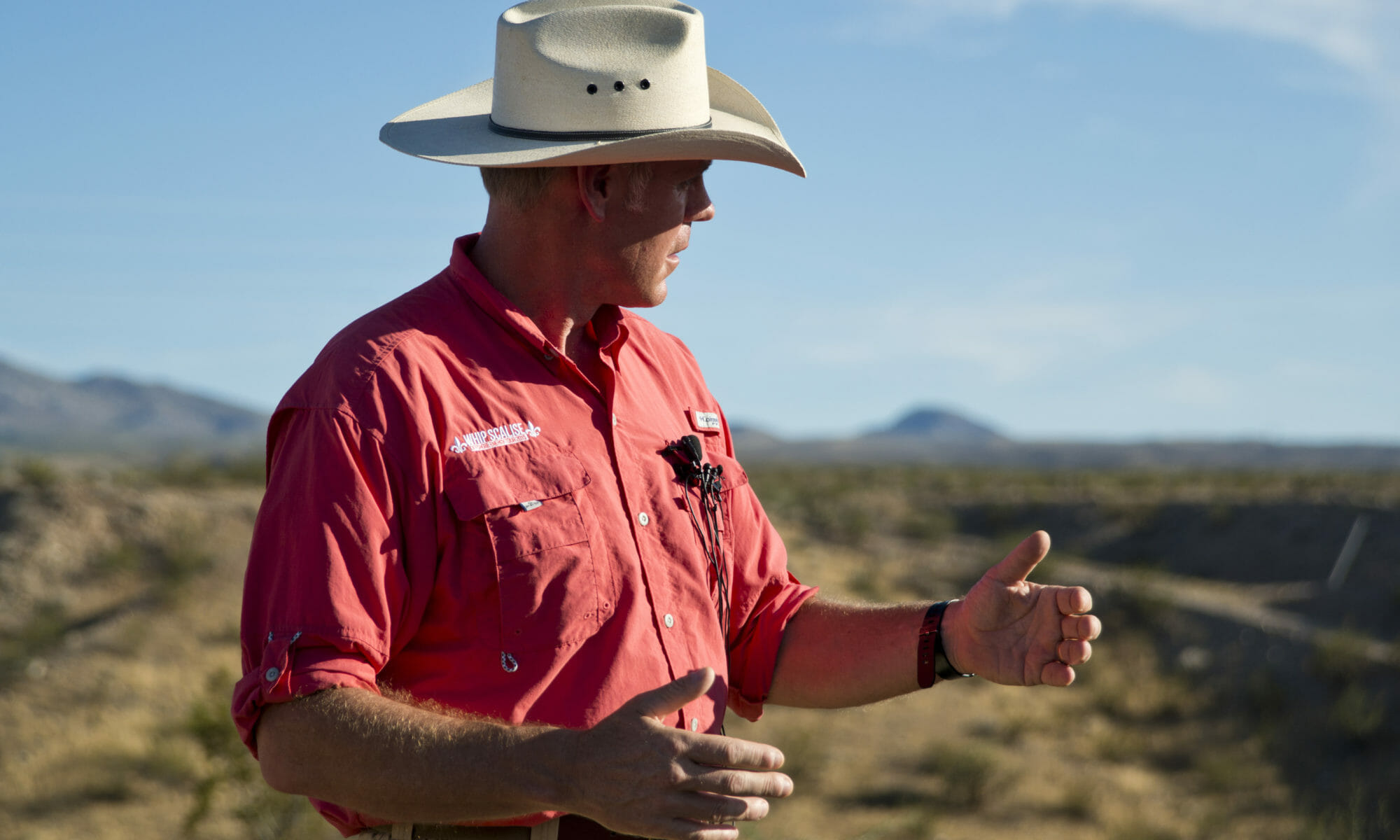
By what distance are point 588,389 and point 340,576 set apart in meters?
0.73

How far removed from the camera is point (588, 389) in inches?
99.0

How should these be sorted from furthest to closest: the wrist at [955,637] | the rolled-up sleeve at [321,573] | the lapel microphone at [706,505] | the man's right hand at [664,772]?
the wrist at [955,637] < the lapel microphone at [706,505] < the rolled-up sleeve at [321,573] < the man's right hand at [664,772]

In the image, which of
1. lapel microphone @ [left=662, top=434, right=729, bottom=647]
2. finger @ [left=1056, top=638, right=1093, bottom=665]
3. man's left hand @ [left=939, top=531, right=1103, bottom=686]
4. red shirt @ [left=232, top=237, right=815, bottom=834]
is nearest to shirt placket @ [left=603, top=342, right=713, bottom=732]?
red shirt @ [left=232, top=237, right=815, bottom=834]

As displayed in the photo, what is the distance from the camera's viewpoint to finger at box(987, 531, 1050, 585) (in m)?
2.52

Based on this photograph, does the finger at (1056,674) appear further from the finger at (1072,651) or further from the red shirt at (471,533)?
the red shirt at (471,533)

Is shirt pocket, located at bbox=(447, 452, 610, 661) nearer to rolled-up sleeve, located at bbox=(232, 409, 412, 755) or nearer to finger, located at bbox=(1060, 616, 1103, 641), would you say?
rolled-up sleeve, located at bbox=(232, 409, 412, 755)

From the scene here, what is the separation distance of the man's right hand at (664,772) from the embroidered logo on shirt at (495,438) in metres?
0.62

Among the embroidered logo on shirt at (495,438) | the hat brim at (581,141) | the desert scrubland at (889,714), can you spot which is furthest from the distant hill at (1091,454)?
the embroidered logo on shirt at (495,438)

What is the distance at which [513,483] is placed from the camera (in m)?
2.23

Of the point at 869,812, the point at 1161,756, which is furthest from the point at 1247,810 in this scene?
the point at 869,812

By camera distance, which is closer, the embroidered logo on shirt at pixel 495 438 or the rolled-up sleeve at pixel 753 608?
the embroidered logo on shirt at pixel 495 438

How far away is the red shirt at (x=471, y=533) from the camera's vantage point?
198cm

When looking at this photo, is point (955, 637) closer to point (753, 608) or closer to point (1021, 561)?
point (1021, 561)

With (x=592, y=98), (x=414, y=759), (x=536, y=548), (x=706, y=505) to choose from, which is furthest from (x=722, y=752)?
(x=592, y=98)
